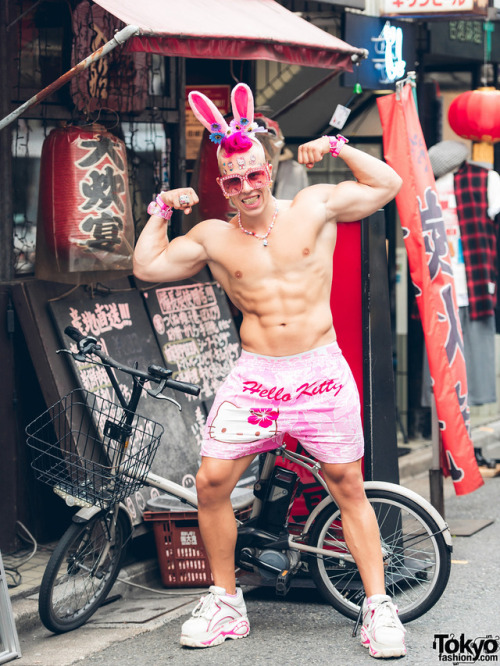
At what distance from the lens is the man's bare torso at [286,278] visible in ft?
17.1

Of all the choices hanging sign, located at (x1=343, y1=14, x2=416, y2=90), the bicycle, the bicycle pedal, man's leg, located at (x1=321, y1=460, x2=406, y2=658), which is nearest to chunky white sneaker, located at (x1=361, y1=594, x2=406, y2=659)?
man's leg, located at (x1=321, y1=460, x2=406, y2=658)

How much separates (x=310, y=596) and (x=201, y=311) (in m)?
2.43

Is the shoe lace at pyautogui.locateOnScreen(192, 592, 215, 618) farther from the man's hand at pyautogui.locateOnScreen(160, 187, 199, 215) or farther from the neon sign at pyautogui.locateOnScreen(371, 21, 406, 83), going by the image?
the neon sign at pyautogui.locateOnScreen(371, 21, 406, 83)

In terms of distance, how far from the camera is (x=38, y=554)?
21.7 ft

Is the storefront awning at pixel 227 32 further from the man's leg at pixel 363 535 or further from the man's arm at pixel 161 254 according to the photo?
the man's leg at pixel 363 535

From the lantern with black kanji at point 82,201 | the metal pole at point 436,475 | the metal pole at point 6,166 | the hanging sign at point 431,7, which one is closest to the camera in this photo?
the lantern with black kanji at point 82,201

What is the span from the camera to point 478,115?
912 cm

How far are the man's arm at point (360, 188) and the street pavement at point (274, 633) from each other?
215cm

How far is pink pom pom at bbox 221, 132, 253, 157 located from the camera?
5121 millimetres

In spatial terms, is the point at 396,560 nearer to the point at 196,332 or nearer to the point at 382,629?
the point at 382,629

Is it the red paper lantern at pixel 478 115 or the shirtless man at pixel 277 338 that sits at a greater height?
the red paper lantern at pixel 478 115

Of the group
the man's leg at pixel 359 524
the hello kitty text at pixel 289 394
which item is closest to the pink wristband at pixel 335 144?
the hello kitty text at pixel 289 394

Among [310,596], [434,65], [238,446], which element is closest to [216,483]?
[238,446]

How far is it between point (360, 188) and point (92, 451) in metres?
2.21
